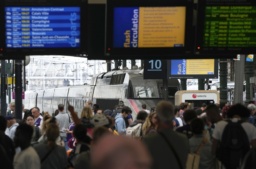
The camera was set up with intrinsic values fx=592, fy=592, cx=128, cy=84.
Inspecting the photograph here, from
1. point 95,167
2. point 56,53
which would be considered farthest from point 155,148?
point 56,53

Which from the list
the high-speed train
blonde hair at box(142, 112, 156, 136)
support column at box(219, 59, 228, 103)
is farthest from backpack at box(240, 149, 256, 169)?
support column at box(219, 59, 228, 103)

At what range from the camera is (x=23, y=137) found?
20.9ft

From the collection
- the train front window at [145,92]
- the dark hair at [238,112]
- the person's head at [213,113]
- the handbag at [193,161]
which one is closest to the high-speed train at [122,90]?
the train front window at [145,92]

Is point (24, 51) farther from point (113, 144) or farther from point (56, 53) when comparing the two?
point (113, 144)

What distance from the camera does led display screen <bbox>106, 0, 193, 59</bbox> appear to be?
33.0 feet

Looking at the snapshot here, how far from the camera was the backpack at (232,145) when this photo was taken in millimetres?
7387

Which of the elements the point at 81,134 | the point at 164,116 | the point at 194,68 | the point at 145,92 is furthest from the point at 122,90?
the point at 164,116

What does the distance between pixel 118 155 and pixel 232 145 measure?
6149 mm

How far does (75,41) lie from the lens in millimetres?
10102

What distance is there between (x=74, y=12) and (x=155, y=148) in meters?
5.13

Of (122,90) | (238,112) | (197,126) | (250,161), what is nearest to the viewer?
(250,161)

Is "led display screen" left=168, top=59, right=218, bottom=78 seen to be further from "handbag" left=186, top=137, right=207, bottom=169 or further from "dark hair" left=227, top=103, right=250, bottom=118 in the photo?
"handbag" left=186, top=137, right=207, bottom=169

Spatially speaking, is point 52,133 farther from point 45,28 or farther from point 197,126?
point 45,28

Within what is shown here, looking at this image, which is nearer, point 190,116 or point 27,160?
point 27,160
